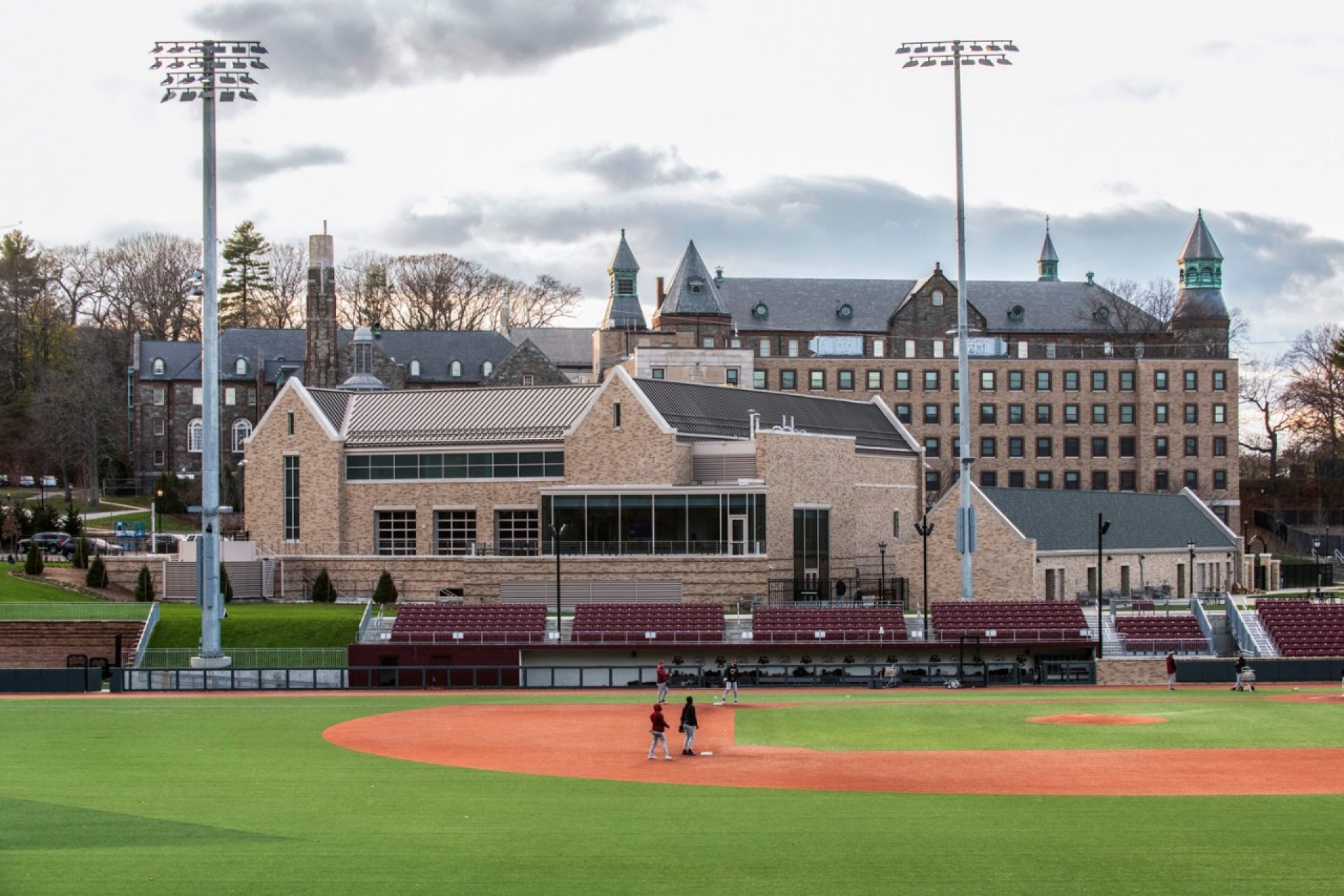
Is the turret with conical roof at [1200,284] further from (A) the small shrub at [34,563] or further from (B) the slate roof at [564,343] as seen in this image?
(A) the small shrub at [34,563]

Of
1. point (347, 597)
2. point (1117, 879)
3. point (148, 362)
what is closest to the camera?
point (1117, 879)

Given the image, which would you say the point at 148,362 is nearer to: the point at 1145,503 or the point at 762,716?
the point at 1145,503

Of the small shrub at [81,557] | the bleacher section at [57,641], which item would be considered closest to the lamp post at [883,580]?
the bleacher section at [57,641]

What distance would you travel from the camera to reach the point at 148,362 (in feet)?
381

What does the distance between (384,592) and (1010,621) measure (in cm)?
2595

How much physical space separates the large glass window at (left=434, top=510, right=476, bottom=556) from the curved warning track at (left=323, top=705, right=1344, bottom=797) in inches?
1235

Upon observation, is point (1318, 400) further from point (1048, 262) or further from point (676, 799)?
point (676, 799)

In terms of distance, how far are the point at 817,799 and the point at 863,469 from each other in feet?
161

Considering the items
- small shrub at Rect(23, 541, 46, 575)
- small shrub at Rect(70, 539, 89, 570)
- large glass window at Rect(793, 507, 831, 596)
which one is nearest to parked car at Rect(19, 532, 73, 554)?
small shrub at Rect(70, 539, 89, 570)

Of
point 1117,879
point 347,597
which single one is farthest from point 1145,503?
point 1117,879

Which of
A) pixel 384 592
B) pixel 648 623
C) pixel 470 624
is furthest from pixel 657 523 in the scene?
pixel 384 592

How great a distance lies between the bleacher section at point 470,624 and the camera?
57.5 meters

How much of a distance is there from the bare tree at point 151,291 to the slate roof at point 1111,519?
81.8 metres

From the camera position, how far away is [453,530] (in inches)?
2857
